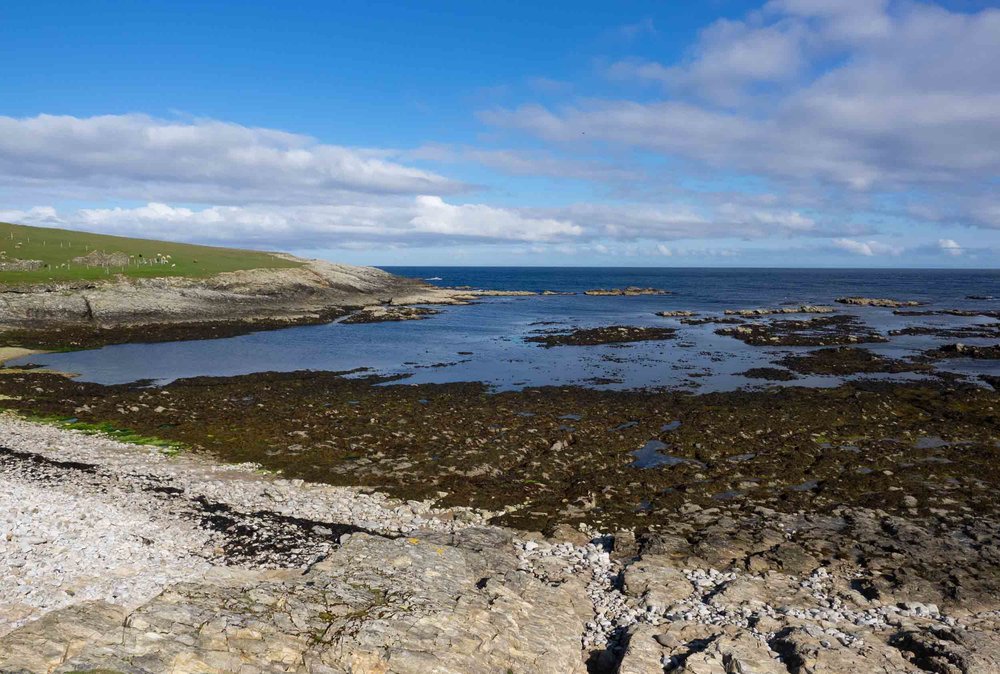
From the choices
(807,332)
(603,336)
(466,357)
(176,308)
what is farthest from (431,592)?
(176,308)

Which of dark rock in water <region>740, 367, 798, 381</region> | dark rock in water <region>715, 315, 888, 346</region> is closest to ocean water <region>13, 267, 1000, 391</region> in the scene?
dark rock in water <region>740, 367, 798, 381</region>

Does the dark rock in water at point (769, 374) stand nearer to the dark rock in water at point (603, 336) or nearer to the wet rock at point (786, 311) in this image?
the dark rock in water at point (603, 336)

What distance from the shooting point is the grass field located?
70.8 m

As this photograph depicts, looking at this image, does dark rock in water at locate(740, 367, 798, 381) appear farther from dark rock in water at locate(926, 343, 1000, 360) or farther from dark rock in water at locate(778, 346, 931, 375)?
dark rock in water at locate(926, 343, 1000, 360)

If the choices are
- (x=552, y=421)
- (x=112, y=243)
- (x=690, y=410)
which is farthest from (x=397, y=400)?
(x=112, y=243)

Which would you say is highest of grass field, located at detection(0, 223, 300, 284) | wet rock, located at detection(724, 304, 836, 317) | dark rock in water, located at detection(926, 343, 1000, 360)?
grass field, located at detection(0, 223, 300, 284)

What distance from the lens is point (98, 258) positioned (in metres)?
83.4

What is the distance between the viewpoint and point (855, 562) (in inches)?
581

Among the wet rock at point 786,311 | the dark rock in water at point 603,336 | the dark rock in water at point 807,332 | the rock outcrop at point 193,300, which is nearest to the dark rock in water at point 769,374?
the dark rock in water at point 807,332

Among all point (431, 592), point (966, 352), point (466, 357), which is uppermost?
point (966, 352)

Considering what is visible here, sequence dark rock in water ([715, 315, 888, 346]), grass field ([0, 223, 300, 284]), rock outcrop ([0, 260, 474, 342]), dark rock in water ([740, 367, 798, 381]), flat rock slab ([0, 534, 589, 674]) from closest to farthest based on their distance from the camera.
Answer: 1. flat rock slab ([0, 534, 589, 674])
2. dark rock in water ([740, 367, 798, 381])
3. dark rock in water ([715, 315, 888, 346])
4. rock outcrop ([0, 260, 474, 342])
5. grass field ([0, 223, 300, 284])

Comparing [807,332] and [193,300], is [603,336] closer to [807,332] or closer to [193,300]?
[807,332]

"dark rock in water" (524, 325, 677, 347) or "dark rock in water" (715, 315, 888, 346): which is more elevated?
"dark rock in water" (715, 315, 888, 346)

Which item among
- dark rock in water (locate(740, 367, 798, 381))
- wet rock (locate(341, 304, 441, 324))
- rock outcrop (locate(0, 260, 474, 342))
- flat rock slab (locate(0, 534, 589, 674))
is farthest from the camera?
wet rock (locate(341, 304, 441, 324))
